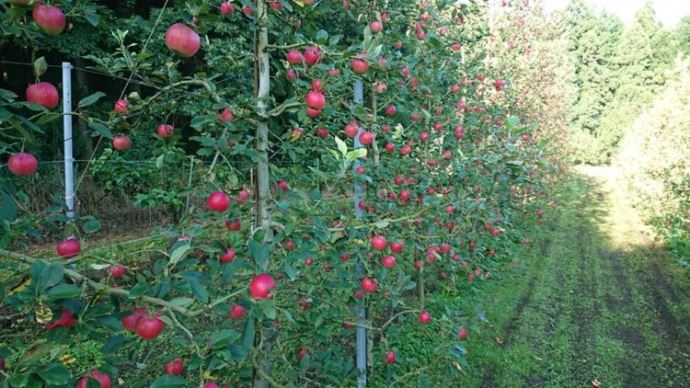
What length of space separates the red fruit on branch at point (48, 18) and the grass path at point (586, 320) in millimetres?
3188

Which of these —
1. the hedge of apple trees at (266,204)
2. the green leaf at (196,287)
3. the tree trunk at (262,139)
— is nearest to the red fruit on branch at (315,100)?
the hedge of apple trees at (266,204)

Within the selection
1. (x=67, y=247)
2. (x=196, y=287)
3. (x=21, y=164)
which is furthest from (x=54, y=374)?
(x=21, y=164)

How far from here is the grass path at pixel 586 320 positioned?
3.38 meters

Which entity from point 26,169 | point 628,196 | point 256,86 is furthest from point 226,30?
point 628,196

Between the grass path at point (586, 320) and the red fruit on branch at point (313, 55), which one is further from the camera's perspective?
the grass path at point (586, 320)

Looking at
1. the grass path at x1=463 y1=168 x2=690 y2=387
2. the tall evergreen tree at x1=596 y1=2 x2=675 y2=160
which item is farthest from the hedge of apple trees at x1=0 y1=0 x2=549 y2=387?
the tall evergreen tree at x1=596 y1=2 x2=675 y2=160

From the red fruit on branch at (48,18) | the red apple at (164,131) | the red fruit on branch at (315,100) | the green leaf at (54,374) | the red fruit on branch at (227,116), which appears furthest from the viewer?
the red apple at (164,131)

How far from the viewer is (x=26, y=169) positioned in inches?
44.4

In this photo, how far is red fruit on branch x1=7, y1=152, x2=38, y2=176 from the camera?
1.11m

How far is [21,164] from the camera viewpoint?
1119 mm

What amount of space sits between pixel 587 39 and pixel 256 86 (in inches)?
1480

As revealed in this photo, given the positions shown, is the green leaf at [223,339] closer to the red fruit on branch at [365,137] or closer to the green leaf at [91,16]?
the green leaf at [91,16]

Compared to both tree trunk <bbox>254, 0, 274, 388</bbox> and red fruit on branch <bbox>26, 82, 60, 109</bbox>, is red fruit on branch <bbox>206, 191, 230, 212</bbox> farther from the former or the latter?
red fruit on branch <bbox>26, 82, 60, 109</bbox>

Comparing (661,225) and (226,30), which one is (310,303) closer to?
(226,30)
